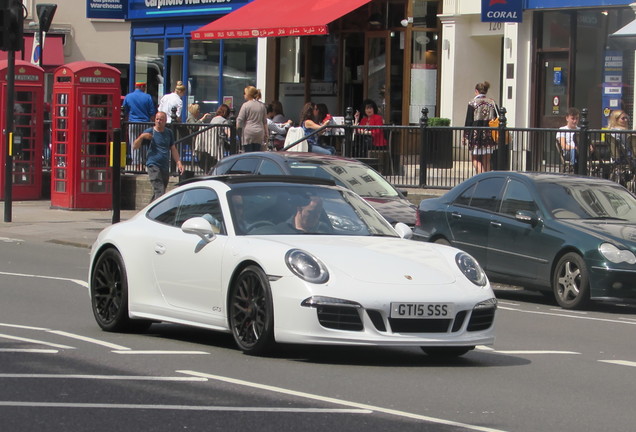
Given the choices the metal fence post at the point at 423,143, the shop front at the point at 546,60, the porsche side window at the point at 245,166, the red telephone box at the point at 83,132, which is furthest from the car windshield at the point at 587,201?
the red telephone box at the point at 83,132

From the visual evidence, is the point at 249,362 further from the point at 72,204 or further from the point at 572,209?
the point at 72,204

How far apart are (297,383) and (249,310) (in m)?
1.10

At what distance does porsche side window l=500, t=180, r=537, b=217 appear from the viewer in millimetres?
14971

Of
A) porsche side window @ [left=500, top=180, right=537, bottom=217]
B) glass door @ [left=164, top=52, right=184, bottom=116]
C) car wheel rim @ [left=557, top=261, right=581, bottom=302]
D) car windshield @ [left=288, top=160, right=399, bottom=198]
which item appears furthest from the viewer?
glass door @ [left=164, top=52, right=184, bottom=116]

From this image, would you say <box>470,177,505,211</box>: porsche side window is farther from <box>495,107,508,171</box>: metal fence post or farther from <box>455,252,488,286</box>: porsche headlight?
<box>495,107,508,171</box>: metal fence post

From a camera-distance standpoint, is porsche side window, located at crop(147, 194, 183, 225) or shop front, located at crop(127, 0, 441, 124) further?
shop front, located at crop(127, 0, 441, 124)

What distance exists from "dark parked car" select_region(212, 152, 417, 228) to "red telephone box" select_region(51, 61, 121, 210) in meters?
7.81

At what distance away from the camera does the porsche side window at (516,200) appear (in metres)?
15.0

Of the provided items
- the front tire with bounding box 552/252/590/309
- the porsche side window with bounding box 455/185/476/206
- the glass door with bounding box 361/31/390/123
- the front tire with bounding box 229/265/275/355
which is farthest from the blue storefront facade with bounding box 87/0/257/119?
the front tire with bounding box 229/265/275/355

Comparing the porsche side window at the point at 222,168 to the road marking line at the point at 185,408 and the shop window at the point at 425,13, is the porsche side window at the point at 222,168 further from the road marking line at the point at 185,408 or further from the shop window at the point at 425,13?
the shop window at the point at 425,13

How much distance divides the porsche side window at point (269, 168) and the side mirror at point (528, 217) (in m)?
3.56

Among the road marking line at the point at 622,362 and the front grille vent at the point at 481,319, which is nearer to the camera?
the front grille vent at the point at 481,319

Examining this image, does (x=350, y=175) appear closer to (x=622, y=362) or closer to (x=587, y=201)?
(x=587, y=201)

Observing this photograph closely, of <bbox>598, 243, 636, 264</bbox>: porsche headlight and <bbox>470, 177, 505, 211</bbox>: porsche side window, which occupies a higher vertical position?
<bbox>470, 177, 505, 211</bbox>: porsche side window
